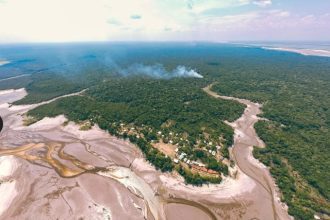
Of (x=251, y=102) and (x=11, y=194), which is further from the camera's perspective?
(x=251, y=102)

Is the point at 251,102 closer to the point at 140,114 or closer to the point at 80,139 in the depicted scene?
the point at 140,114

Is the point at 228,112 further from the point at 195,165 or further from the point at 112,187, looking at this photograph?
the point at 112,187

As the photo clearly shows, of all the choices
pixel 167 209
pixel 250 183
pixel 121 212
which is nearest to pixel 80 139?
pixel 121 212

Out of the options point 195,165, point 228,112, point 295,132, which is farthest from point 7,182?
point 295,132

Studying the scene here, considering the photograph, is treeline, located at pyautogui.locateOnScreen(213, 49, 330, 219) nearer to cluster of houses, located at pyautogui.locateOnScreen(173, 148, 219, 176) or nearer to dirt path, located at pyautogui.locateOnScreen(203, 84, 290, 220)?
dirt path, located at pyautogui.locateOnScreen(203, 84, 290, 220)

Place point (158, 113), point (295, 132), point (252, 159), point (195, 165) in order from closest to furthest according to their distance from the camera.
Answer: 1. point (195, 165)
2. point (252, 159)
3. point (295, 132)
4. point (158, 113)

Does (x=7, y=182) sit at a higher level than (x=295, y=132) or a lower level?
lower
